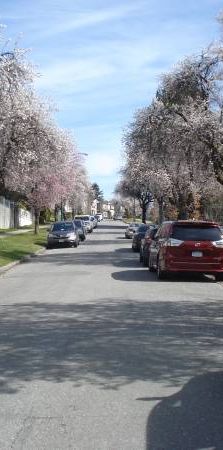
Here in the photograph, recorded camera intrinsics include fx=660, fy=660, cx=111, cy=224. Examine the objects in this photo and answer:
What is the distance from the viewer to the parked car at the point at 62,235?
38156 millimetres

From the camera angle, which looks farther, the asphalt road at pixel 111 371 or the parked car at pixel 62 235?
the parked car at pixel 62 235

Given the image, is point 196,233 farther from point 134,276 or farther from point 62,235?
point 62,235

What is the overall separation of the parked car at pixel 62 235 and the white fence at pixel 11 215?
50.8 ft

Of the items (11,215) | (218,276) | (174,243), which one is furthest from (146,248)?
(11,215)

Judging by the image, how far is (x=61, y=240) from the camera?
3819 centimetres

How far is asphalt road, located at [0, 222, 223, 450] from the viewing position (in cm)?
530

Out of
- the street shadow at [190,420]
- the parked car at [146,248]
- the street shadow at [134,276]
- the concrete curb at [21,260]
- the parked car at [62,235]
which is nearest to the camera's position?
the street shadow at [190,420]

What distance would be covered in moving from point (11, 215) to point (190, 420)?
5585 cm

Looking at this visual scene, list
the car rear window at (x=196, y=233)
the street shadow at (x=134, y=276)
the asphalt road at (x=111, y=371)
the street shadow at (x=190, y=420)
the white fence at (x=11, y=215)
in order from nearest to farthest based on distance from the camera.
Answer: the street shadow at (x=190, y=420)
the asphalt road at (x=111, y=371)
the car rear window at (x=196, y=233)
the street shadow at (x=134, y=276)
the white fence at (x=11, y=215)

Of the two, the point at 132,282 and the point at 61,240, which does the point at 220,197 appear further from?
the point at 132,282

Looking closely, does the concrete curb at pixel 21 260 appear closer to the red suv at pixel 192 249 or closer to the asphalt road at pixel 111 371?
the red suv at pixel 192 249

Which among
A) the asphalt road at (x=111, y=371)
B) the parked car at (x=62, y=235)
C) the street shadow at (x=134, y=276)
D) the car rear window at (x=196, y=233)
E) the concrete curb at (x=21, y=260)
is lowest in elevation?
the concrete curb at (x=21, y=260)

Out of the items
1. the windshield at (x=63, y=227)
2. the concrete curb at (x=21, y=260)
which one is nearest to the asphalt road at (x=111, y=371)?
the concrete curb at (x=21, y=260)

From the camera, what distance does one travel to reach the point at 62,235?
38.3 meters
